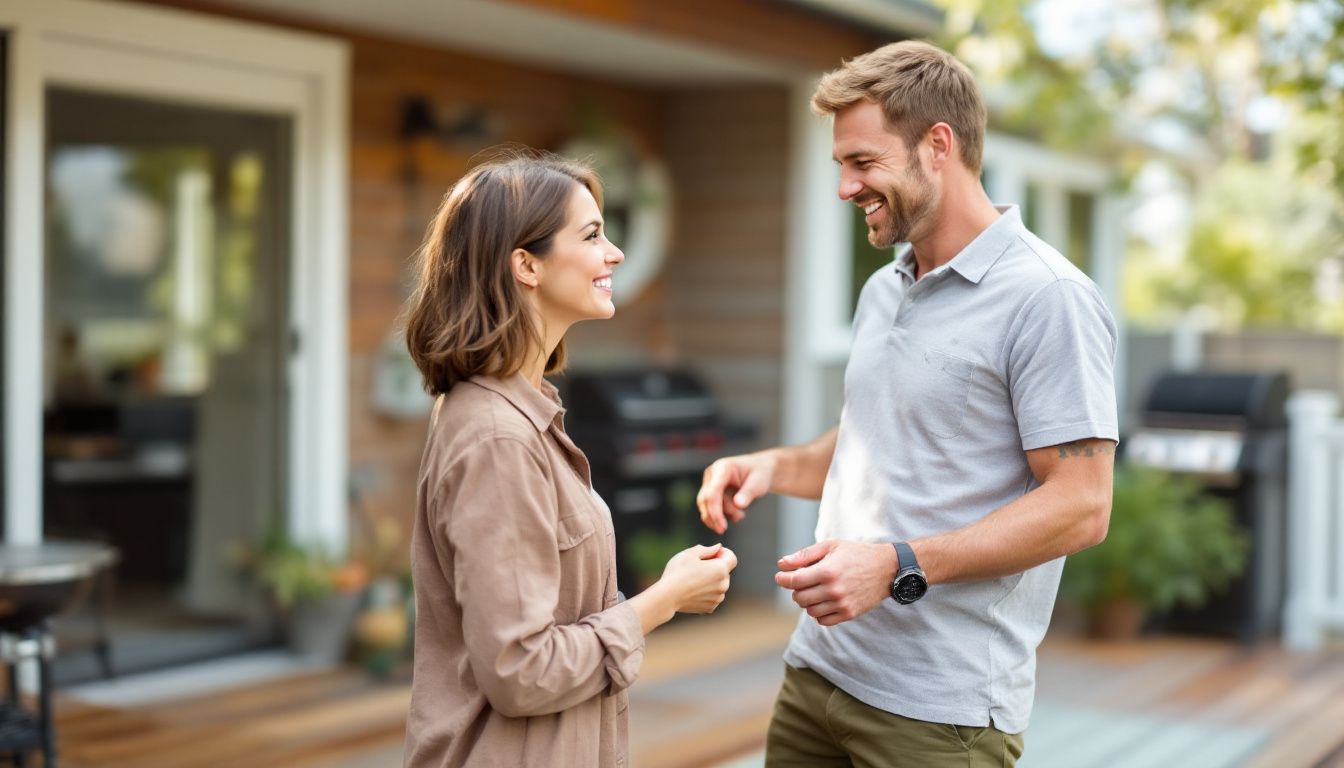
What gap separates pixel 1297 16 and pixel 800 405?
8.80ft

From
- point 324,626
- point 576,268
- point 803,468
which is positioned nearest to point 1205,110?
point 324,626

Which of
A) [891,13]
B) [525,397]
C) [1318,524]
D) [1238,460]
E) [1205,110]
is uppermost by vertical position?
[1205,110]

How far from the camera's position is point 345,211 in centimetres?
529

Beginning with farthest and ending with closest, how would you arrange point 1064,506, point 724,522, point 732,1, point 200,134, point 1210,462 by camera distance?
point 1210,462 < point 732,1 < point 200,134 < point 724,522 < point 1064,506

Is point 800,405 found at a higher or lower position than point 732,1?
lower

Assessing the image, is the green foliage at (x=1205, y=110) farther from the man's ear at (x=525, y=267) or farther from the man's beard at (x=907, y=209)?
the man's ear at (x=525, y=267)

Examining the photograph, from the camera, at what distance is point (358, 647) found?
16.6 ft

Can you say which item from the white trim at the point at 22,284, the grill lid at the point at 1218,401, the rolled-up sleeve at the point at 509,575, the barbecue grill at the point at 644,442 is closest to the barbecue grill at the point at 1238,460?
the grill lid at the point at 1218,401

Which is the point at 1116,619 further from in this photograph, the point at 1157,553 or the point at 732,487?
the point at 732,487

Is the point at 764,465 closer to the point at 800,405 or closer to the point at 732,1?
the point at 732,1

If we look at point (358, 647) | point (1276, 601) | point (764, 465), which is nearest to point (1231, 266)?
point (1276, 601)

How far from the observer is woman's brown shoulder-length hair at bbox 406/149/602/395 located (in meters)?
1.66

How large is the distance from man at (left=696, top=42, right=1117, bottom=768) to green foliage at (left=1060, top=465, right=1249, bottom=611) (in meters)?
4.01

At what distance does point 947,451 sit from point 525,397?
624mm
